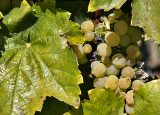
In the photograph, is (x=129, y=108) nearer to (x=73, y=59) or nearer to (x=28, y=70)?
(x=73, y=59)

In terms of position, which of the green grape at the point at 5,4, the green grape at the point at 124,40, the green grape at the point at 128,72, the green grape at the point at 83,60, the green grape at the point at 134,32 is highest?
the green grape at the point at 5,4

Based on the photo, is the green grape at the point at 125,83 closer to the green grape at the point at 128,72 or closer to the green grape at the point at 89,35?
the green grape at the point at 128,72

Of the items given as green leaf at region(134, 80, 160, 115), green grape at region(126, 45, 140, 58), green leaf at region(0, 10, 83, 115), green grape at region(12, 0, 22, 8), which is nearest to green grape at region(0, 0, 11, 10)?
green grape at region(12, 0, 22, 8)

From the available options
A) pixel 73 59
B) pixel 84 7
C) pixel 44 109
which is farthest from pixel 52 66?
pixel 84 7

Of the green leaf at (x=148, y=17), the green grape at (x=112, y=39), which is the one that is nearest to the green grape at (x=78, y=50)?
the green grape at (x=112, y=39)

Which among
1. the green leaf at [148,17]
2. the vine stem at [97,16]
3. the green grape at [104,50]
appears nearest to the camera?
the green leaf at [148,17]

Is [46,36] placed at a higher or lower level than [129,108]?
higher

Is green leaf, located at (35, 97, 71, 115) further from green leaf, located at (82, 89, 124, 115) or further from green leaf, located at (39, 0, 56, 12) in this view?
green leaf, located at (39, 0, 56, 12)
